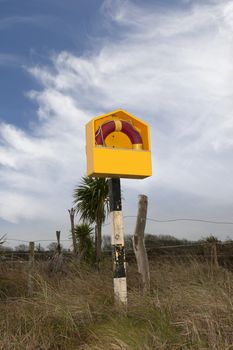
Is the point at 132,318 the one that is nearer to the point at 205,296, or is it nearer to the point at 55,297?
the point at 205,296

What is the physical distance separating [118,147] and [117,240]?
1.27m

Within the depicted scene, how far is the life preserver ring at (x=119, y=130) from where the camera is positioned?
6.17 meters

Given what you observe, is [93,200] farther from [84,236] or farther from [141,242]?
[141,242]

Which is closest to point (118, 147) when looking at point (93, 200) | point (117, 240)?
point (117, 240)

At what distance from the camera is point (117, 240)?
235 inches

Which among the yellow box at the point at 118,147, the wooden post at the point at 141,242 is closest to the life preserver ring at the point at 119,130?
the yellow box at the point at 118,147

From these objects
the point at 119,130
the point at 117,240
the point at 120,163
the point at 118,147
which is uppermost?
the point at 119,130

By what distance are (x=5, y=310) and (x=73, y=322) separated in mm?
1562

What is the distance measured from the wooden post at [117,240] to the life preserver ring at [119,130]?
1.88ft

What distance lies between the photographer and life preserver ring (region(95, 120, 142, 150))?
6168mm

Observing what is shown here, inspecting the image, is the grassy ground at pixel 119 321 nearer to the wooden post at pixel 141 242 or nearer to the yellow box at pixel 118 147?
the wooden post at pixel 141 242

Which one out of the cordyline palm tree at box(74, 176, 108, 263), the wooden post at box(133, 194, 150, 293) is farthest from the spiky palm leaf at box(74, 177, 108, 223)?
the wooden post at box(133, 194, 150, 293)

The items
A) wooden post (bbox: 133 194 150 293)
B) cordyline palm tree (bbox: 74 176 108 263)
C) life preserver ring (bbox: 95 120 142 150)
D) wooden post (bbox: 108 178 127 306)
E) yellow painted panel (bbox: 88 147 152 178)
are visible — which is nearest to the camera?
wooden post (bbox: 108 178 127 306)

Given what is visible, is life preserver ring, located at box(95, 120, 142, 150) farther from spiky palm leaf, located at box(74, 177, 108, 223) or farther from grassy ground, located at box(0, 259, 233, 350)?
spiky palm leaf, located at box(74, 177, 108, 223)
